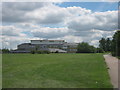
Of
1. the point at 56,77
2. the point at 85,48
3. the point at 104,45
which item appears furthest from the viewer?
the point at 104,45

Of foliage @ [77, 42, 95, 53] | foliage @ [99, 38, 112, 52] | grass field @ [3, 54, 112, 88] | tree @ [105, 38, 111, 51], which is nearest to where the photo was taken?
grass field @ [3, 54, 112, 88]

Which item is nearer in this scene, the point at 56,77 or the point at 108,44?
the point at 56,77

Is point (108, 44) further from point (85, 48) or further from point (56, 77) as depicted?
point (56, 77)

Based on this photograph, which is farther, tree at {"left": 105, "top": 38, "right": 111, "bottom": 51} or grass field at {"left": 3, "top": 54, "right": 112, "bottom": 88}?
tree at {"left": 105, "top": 38, "right": 111, "bottom": 51}

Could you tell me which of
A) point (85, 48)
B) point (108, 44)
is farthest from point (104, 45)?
point (85, 48)

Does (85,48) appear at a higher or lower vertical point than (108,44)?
lower

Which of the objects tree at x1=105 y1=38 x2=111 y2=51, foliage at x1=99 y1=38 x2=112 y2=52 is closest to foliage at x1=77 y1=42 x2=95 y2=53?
foliage at x1=99 y1=38 x2=112 y2=52

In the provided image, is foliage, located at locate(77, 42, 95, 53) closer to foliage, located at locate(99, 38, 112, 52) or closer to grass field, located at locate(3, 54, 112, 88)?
foliage, located at locate(99, 38, 112, 52)

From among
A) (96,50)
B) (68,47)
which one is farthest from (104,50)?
(68,47)

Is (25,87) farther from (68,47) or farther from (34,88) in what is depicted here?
(68,47)

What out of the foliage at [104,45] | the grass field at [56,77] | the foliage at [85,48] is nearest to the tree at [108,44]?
the foliage at [104,45]

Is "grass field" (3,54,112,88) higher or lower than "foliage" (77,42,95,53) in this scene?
higher

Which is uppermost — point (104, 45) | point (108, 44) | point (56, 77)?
point (108, 44)

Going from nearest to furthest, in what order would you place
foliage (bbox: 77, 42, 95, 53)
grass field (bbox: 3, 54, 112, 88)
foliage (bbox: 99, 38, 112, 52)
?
grass field (bbox: 3, 54, 112, 88) < foliage (bbox: 77, 42, 95, 53) < foliage (bbox: 99, 38, 112, 52)
